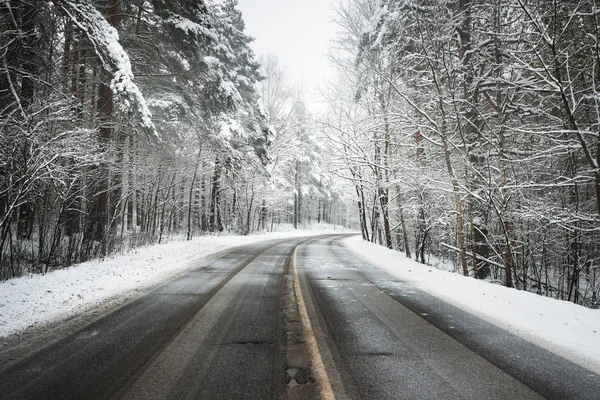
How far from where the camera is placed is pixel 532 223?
966cm

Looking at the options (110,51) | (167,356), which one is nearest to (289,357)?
(167,356)

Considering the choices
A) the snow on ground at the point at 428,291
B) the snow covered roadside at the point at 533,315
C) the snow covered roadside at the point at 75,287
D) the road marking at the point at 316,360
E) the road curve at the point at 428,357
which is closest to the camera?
the road marking at the point at 316,360

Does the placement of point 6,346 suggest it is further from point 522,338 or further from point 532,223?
point 532,223

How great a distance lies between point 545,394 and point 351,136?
12648 mm

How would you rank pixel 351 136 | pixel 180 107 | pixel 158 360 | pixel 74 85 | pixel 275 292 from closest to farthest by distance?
1. pixel 158 360
2. pixel 275 292
3. pixel 74 85
4. pixel 351 136
5. pixel 180 107

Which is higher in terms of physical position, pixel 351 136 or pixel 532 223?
pixel 351 136

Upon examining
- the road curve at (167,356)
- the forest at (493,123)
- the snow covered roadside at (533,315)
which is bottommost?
the snow covered roadside at (533,315)

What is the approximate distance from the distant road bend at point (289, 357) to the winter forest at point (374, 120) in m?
3.91

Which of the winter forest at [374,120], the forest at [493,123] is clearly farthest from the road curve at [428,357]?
the winter forest at [374,120]

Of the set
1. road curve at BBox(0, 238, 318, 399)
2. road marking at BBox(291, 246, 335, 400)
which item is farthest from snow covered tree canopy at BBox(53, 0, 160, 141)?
road marking at BBox(291, 246, 335, 400)

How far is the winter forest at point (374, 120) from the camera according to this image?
6621 millimetres

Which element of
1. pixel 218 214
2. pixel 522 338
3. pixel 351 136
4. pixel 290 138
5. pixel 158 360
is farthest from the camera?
pixel 290 138

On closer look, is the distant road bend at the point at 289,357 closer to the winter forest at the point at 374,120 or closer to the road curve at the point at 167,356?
the road curve at the point at 167,356

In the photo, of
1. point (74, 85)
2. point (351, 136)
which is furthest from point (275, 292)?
point (74, 85)
